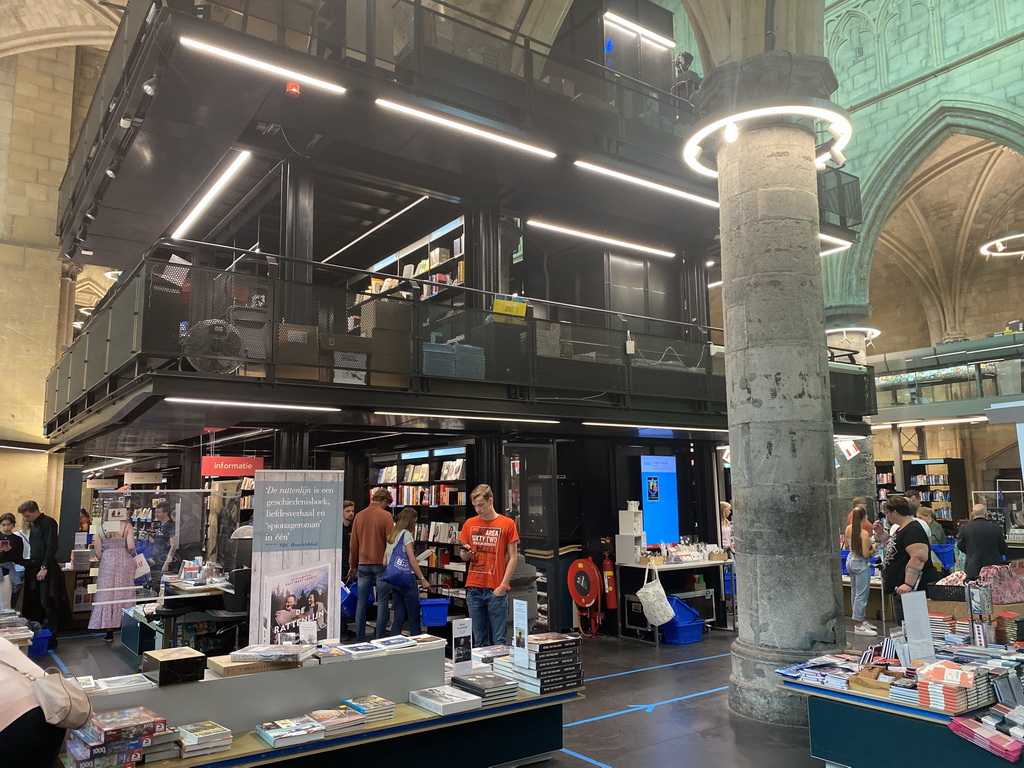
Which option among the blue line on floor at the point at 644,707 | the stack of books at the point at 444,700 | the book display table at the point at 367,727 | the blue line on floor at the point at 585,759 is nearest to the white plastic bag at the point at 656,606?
the blue line on floor at the point at 644,707

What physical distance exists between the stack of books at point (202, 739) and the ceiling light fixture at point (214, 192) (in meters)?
6.97

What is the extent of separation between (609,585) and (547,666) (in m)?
5.01

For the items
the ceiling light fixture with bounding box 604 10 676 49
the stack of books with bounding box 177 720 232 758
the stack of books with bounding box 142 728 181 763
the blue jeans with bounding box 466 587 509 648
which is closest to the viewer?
the stack of books with bounding box 142 728 181 763

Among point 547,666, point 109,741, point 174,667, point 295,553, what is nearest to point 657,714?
point 547,666

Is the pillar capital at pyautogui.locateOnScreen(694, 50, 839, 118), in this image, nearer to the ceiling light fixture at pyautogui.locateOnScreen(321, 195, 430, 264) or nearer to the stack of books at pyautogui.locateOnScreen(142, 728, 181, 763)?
the ceiling light fixture at pyautogui.locateOnScreen(321, 195, 430, 264)

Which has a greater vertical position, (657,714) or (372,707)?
(372,707)

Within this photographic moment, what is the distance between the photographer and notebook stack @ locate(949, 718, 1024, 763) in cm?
372

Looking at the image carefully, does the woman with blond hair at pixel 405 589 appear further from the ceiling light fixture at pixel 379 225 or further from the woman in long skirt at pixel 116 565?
the ceiling light fixture at pixel 379 225

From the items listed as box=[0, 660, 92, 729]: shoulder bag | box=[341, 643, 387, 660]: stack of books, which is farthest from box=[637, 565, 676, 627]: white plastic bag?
box=[0, 660, 92, 729]: shoulder bag

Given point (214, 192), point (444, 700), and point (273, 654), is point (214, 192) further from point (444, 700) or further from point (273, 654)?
point (444, 700)

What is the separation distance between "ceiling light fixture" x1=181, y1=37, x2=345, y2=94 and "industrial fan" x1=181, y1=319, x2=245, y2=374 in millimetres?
2344

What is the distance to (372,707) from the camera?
13.9 ft

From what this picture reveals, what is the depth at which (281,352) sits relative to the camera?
282 inches

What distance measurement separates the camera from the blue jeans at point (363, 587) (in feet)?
26.7
